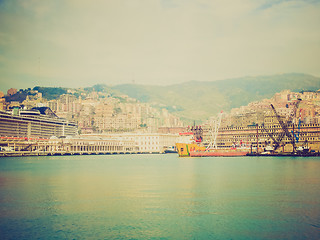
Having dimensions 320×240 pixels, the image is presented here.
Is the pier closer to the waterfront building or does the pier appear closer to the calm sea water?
the waterfront building

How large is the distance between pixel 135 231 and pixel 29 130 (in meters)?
116

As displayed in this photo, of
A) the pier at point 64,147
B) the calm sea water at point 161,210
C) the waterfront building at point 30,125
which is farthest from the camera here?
the waterfront building at point 30,125

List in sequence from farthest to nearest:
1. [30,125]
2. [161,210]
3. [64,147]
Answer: [30,125] < [64,147] < [161,210]

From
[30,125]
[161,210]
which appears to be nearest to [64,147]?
[30,125]

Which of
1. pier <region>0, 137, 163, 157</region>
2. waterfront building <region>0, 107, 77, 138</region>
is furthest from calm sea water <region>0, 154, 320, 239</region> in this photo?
waterfront building <region>0, 107, 77, 138</region>

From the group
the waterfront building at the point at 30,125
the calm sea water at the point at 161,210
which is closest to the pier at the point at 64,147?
the waterfront building at the point at 30,125

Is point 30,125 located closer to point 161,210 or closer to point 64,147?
point 64,147

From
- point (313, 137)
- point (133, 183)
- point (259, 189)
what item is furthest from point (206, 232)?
point (313, 137)

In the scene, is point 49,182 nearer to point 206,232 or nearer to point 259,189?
point 259,189

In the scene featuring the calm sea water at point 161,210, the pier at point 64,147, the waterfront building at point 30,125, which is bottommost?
the calm sea water at point 161,210

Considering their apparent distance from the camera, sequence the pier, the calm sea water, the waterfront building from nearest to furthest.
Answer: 1. the calm sea water
2. the pier
3. the waterfront building

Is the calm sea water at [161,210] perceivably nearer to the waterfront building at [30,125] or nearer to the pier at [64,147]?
the pier at [64,147]

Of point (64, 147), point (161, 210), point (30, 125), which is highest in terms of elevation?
point (30, 125)

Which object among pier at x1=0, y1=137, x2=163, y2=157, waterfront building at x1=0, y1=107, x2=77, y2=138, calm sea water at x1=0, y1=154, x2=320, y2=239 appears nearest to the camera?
calm sea water at x1=0, y1=154, x2=320, y2=239
